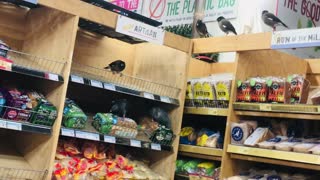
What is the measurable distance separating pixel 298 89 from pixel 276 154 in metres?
0.45

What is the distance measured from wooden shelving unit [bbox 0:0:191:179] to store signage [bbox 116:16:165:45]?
0.17ft

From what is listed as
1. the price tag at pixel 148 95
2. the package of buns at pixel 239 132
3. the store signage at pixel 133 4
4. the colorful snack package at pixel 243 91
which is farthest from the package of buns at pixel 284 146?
the store signage at pixel 133 4

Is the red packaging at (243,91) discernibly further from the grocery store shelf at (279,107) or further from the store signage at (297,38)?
the store signage at (297,38)

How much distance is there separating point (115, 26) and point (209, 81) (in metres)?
0.82

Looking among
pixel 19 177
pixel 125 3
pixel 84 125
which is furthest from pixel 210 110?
pixel 125 3

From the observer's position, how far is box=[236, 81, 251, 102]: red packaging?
268 centimetres

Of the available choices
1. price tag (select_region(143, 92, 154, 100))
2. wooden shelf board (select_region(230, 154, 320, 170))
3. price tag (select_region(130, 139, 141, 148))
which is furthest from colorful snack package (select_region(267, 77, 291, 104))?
price tag (select_region(130, 139, 141, 148))

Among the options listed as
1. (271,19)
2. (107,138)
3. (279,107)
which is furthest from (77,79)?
(271,19)

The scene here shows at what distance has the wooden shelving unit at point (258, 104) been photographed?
235cm

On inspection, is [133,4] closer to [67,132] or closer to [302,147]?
[67,132]

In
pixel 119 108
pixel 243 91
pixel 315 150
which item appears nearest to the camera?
pixel 315 150

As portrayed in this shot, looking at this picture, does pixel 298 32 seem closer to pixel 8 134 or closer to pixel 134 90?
pixel 134 90

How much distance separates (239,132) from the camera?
2.64 metres

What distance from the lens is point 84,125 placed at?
96.4 inches
